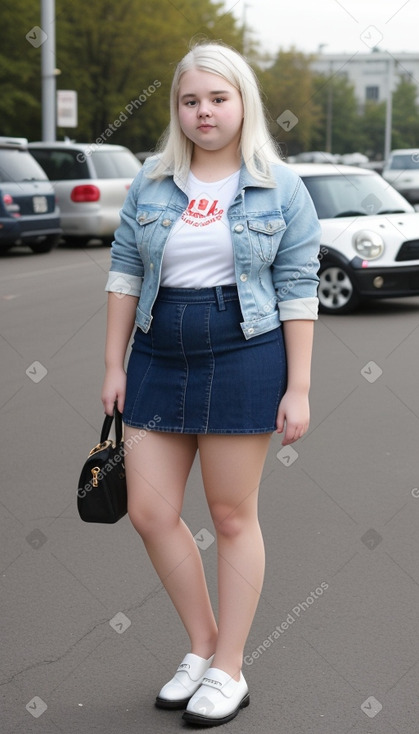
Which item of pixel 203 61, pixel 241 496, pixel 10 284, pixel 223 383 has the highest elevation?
pixel 203 61

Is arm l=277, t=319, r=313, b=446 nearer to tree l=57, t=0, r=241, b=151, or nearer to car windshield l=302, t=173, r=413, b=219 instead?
car windshield l=302, t=173, r=413, b=219

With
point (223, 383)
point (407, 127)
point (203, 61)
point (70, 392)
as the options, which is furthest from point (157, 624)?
point (407, 127)

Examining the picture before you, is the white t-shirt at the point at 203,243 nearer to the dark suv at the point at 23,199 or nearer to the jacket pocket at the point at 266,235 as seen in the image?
the jacket pocket at the point at 266,235

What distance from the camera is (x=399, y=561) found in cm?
445

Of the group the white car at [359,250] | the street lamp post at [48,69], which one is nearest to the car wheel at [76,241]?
the street lamp post at [48,69]

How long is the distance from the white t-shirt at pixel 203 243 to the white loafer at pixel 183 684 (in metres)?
1.08

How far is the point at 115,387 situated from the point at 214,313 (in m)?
0.38

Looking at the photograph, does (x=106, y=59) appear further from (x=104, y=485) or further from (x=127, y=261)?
(x=104, y=485)

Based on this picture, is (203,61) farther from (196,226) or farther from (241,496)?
(241,496)

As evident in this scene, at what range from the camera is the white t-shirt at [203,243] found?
2994 mm

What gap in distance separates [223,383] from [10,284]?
11.4 m

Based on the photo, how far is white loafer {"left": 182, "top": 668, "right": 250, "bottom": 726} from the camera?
10.3 feet

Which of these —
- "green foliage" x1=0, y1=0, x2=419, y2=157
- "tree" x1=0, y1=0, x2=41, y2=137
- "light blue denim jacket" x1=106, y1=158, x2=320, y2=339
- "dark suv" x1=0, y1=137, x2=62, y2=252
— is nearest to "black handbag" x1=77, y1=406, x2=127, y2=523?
"light blue denim jacket" x1=106, y1=158, x2=320, y2=339

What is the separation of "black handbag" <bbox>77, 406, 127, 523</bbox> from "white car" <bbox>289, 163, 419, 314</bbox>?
8438mm
